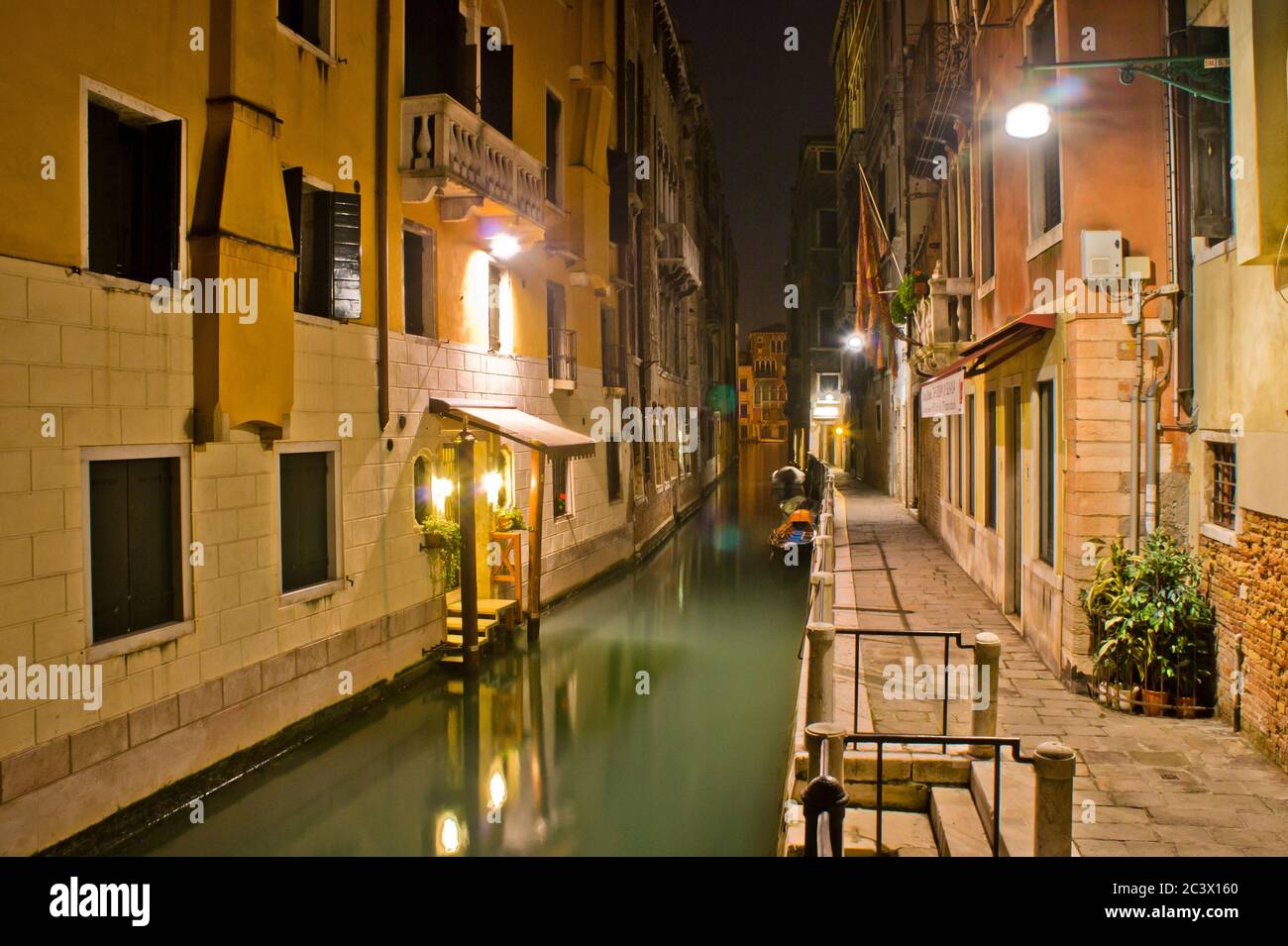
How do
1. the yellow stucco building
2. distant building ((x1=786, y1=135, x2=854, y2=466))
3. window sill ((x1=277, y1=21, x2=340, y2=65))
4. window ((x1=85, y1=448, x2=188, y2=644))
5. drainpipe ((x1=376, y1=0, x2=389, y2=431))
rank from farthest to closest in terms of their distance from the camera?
distant building ((x1=786, y1=135, x2=854, y2=466))
drainpipe ((x1=376, y1=0, x2=389, y2=431))
window sill ((x1=277, y1=21, x2=340, y2=65))
window ((x1=85, y1=448, x2=188, y2=644))
the yellow stucco building

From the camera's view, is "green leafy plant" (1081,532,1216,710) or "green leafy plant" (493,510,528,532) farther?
"green leafy plant" (493,510,528,532)

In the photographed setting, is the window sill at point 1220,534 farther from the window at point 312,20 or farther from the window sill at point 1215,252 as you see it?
the window at point 312,20

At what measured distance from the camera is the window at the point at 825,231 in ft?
152

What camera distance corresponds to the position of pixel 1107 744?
682 cm

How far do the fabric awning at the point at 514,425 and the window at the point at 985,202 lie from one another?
6374 millimetres

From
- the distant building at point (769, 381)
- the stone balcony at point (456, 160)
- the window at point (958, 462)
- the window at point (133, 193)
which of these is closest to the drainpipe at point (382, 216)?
the stone balcony at point (456, 160)

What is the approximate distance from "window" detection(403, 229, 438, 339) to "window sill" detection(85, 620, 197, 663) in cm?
541

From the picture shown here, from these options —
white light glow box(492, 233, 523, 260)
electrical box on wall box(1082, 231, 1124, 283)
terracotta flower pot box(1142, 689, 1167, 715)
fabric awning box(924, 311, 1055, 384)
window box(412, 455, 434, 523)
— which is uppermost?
white light glow box(492, 233, 523, 260)

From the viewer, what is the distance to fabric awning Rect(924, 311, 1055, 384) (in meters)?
8.80

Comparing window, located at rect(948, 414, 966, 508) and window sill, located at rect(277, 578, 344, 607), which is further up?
window, located at rect(948, 414, 966, 508)

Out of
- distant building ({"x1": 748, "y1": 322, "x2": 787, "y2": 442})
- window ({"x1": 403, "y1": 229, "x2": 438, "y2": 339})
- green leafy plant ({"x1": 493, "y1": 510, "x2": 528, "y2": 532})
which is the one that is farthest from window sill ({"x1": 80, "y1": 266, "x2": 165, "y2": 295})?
distant building ({"x1": 748, "y1": 322, "x2": 787, "y2": 442})

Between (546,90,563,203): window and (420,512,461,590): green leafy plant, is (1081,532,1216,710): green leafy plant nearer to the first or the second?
(420,512,461,590): green leafy plant

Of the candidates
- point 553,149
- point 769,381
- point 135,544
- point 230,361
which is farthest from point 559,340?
point 769,381

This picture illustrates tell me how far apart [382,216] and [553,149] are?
7.27 metres
